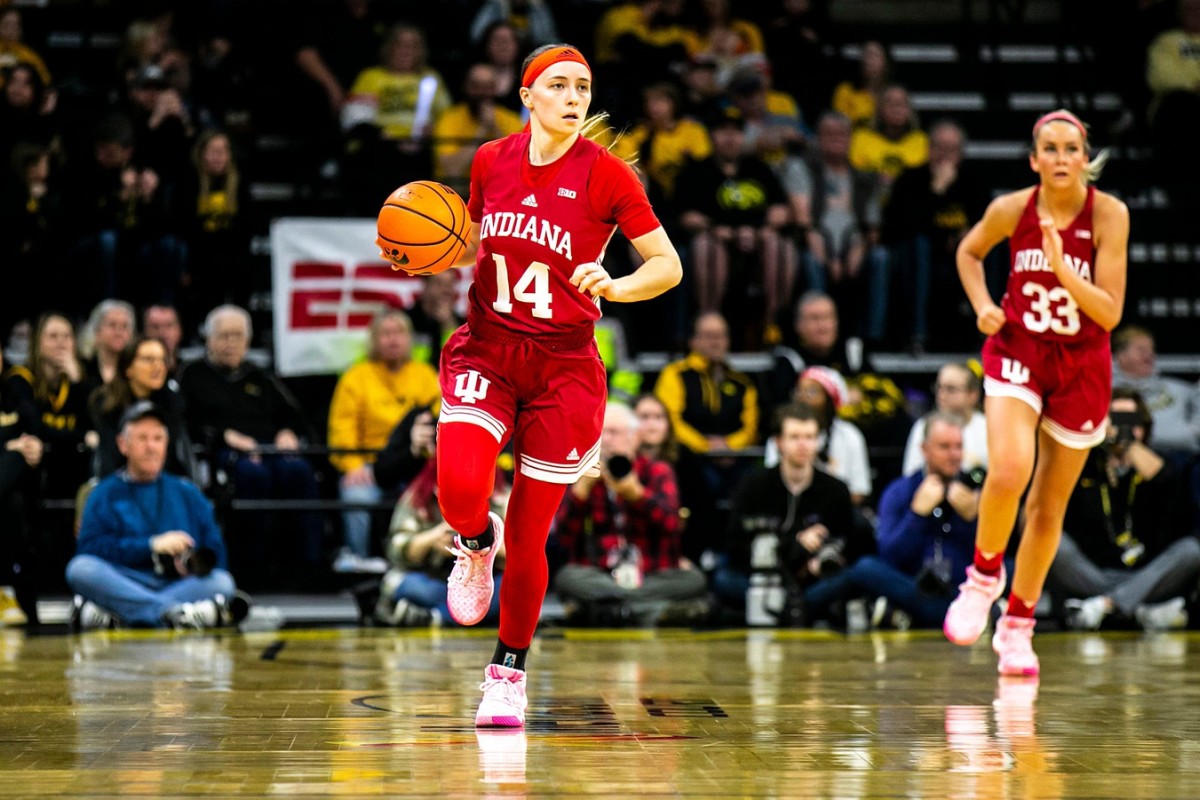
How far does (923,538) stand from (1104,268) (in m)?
3.02

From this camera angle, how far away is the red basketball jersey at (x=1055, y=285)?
21.6 ft

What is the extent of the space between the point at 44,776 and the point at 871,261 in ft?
29.1

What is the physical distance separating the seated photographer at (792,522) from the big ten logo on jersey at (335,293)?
3158 millimetres

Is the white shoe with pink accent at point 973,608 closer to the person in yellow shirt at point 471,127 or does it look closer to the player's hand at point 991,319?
the player's hand at point 991,319

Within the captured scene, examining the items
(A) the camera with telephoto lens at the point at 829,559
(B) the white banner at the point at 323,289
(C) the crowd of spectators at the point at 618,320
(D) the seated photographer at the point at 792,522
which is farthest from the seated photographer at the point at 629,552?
(B) the white banner at the point at 323,289

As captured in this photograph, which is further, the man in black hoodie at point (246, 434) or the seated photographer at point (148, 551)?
the man in black hoodie at point (246, 434)

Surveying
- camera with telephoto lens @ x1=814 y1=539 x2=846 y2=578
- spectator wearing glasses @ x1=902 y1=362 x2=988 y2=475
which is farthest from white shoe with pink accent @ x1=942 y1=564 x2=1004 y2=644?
spectator wearing glasses @ x1=902 y1=362 x2=988 y2=475

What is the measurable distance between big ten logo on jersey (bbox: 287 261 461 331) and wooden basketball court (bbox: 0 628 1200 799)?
3.82m

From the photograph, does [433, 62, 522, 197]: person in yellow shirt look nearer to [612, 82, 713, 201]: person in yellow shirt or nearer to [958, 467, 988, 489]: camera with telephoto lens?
[612, 82, 713, 201]: person in yellow shirt

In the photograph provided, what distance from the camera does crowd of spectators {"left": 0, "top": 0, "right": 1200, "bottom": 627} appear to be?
9.44 metres

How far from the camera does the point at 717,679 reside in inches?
259

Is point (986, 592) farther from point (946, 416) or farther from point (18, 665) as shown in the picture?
point (18, 665)

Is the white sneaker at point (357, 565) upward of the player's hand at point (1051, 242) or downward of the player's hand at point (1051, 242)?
downward

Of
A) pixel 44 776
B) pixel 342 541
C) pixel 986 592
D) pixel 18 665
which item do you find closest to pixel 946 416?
pixel 986 592
